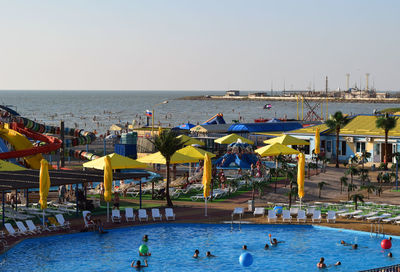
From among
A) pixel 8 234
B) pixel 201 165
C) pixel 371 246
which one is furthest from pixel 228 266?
pixel 201 165

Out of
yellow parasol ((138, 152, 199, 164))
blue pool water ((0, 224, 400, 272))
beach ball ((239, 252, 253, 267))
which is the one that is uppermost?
yellow parasol ((138, 152, 199, 164))

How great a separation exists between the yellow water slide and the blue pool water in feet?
54.3

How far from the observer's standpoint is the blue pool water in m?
21.8

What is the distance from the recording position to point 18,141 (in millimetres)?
41281

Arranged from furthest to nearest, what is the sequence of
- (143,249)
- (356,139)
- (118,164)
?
(356,139) < (118,164) < (143,249)

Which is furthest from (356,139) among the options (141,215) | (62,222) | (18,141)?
(62,222)

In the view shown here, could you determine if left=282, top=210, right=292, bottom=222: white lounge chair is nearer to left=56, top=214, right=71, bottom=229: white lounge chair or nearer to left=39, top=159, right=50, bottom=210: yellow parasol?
left=56, top=214, right=71, bottom=229: white lounge chair

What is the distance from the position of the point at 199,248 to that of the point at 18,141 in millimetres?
21147

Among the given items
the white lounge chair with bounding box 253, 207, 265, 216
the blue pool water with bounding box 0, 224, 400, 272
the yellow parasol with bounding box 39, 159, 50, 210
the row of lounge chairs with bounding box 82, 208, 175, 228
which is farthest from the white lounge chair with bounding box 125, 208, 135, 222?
the white lounge chair with bounding box 253, 207, 265, 216

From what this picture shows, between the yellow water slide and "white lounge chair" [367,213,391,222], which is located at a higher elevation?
the yellow water slide

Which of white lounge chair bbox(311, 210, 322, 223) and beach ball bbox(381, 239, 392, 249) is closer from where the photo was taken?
beach ball bbox(381, 239, 392, 249)

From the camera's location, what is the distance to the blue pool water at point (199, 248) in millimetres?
21844

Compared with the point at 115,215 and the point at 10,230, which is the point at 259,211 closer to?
the point at 115,215

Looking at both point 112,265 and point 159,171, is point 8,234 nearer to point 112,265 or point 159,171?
point 112,265
